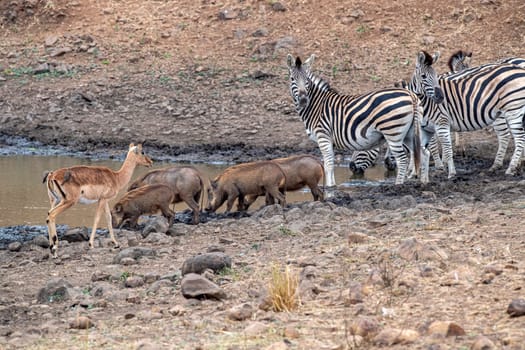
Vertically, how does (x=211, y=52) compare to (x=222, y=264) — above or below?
above

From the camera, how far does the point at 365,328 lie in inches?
255

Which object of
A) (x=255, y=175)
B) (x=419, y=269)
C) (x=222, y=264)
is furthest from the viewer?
(x=255, y=175)

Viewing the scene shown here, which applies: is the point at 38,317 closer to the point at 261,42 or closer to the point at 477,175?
the point at 477,175

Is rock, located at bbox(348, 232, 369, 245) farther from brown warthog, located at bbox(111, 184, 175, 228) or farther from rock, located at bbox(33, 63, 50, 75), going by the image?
rock, located at bbox(33, 63, 50, 75)

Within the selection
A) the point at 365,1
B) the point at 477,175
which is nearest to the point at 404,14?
the point at 365,1

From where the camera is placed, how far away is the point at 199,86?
24.8m

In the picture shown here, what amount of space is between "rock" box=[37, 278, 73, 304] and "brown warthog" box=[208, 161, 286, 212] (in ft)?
19.7

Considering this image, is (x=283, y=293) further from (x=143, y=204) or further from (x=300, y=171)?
(x=300, y=171)

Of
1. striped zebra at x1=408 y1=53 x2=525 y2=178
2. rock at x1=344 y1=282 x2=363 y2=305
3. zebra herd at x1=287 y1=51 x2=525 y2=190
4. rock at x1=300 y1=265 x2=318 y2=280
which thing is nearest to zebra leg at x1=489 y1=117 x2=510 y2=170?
zebra herd at x1=287 y1=51 x2=525 y2=190

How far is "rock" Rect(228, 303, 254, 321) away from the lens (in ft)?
24.3

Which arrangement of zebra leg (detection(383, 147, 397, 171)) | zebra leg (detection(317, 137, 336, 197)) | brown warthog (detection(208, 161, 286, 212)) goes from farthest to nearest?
zebra leg (detection(383, 147, 397, 171)), zebra leg (detection(317, 137, 336, 197)), brown warthog (detection(208, 161, 286, 212))

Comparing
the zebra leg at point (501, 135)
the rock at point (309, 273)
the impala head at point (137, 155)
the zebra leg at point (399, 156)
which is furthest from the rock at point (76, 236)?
the zebra leg at point (501, 135)

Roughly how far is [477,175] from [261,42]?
10719mm

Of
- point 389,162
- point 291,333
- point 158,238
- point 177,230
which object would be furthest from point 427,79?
point 291,333
